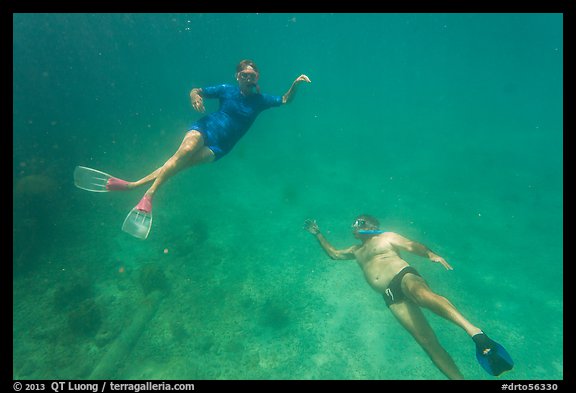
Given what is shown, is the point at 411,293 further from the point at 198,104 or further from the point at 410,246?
the point at 198,104

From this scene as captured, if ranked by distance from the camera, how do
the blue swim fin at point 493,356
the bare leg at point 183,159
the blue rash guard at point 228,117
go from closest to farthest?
the blue swim fin at point 493,356 → the bare leg at point 183,159 → the blue rash guard at point 228,117

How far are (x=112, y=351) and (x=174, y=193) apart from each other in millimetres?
11335

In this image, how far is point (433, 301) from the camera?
495 centimetres

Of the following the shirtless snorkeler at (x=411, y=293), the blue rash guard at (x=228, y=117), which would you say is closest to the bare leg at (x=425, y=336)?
the shirtless snorkeler at (x=411, y=293)

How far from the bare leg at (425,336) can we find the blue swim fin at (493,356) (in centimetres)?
Answer: 135

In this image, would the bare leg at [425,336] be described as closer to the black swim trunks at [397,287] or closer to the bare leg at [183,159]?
the black swim trunks at [397,287]

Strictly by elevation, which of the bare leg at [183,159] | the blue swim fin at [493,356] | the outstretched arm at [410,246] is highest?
the bare leg at [183,159]

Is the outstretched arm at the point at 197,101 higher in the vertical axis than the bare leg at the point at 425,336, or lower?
higher

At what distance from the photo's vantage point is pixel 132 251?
13500mm

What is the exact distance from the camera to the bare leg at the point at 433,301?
4.38 metres

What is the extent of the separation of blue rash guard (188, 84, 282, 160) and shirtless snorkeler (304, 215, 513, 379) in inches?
119

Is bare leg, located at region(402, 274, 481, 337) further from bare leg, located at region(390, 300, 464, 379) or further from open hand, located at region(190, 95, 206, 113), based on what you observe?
open hand, located at region(190, 95, 206, 113)

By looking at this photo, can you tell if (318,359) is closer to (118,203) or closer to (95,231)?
(95,231)
